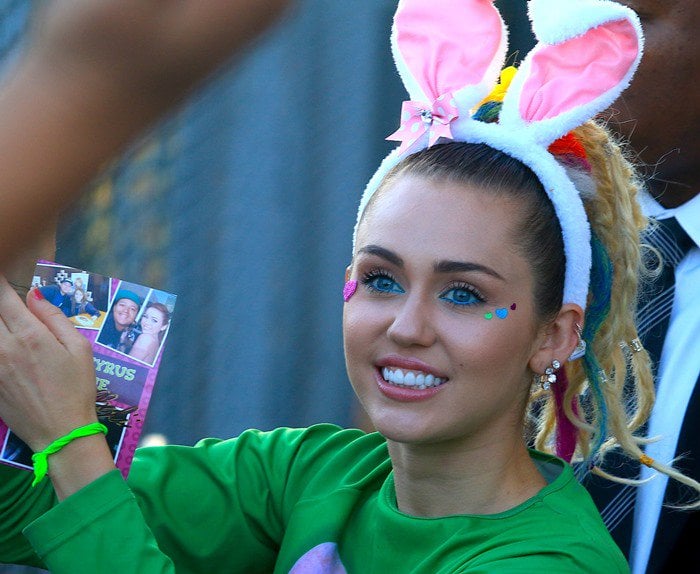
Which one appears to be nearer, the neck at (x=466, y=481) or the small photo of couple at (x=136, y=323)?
the small photo of couple at (x=136, y=323)

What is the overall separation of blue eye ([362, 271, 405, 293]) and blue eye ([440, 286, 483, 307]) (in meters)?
0.08

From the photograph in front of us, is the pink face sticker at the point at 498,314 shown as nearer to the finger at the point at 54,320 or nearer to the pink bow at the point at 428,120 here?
the pink bow at the point at 428,120

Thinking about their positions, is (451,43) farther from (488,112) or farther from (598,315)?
(598,315)

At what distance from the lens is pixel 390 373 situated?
184cm

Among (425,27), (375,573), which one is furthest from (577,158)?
(375,573)

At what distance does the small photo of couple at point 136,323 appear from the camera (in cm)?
181

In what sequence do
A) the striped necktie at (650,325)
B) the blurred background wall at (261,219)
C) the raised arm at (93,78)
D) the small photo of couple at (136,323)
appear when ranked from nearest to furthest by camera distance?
the raised arm at (93,78) → the small photo of couple at (136,323) → the striped necktie at (650,325) → the blurred background wall at (261,219)

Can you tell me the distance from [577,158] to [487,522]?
0.67 meters

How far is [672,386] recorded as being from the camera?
228 centimetres

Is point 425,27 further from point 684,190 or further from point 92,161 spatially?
point 92,161

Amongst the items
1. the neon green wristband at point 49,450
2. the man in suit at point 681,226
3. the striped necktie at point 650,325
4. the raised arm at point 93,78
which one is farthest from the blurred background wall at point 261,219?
the raised arm at point 93,78

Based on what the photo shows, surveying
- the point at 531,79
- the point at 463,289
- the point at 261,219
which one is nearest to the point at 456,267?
the point at 463,289

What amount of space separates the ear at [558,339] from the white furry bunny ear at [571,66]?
1.03 ft

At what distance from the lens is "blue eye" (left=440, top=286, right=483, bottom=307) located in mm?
1836
